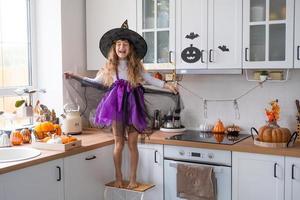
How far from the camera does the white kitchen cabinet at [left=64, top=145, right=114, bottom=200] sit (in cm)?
289

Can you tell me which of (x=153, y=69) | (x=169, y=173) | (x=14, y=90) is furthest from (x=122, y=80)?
(x=14, y=90)

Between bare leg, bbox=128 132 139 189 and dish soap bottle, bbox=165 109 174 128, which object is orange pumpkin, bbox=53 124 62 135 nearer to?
bare leg, bbox=128 132 139 189

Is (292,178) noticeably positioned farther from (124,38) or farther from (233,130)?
(124,38)

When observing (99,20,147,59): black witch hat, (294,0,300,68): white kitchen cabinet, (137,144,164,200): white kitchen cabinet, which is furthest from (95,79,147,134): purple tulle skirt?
(294,0,300,68): white kitchen cabinet

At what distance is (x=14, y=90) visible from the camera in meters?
3.39

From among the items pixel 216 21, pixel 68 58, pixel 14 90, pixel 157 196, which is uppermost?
pixel 216 21

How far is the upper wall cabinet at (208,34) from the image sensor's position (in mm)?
3061

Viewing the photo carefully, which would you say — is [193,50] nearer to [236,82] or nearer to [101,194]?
[236,82]

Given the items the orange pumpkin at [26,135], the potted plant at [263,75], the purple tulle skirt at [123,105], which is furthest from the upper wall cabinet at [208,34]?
the orange pumpkin at [26,135]

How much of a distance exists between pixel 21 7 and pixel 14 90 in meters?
0.71

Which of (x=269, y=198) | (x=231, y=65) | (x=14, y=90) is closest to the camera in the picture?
(x=269, y=198)

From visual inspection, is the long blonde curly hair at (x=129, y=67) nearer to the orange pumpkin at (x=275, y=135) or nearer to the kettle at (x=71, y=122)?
the kettle at (x=71, y=122)

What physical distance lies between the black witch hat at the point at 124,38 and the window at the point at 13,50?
0.89 meters

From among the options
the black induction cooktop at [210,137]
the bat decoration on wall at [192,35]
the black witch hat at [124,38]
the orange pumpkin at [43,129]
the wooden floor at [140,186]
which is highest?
the bat decoration on wall at [192,35]
